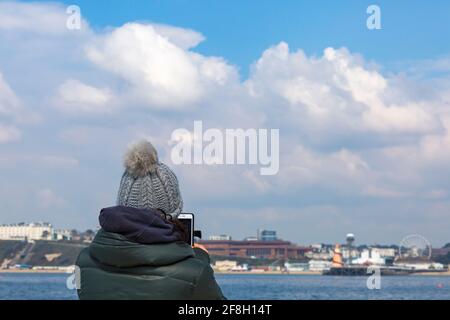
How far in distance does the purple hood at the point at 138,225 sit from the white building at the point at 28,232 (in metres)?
123

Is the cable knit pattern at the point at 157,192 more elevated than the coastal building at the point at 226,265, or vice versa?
the cable knit pattern at the point at 157,192

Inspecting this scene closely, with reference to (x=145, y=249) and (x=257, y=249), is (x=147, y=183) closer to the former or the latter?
(x=145, y=249)

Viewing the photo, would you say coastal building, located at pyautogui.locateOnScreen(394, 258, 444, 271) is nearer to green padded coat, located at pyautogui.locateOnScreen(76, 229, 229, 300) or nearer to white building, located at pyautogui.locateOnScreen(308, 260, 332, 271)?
white building, located at pyautogui.locateOnScreen(308, 260, 332, 271)

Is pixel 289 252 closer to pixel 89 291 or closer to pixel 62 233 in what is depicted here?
pixel 62 233

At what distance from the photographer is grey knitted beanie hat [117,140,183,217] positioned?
332 cm

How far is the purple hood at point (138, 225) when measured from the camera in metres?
3.17

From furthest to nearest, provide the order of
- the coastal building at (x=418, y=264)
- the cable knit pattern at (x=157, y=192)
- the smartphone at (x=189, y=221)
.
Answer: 1. the coastal building at (x=418, y=264)
2. the smartphone at (x=189, y=221)
3. the cable knit pattern at (x=157, y=192)

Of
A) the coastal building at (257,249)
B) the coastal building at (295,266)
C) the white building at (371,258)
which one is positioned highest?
the coastal building at (257,249)

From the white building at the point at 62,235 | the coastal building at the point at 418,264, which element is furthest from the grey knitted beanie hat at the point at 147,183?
the coastal building at the point at 418,264

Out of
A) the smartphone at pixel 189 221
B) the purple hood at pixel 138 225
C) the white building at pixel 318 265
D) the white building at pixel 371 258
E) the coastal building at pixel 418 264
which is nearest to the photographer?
the purple hood at pixel 138 225

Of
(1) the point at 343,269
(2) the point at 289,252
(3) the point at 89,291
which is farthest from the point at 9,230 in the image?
(3) the point at 89,291

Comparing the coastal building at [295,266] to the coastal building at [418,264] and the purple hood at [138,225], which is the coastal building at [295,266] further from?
the purple hood at [138,225]

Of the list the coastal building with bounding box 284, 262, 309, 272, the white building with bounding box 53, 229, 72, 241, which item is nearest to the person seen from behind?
the white building with bounding box 53, 229, 72, 241

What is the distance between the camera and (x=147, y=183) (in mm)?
3340
